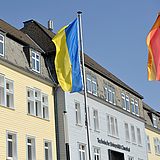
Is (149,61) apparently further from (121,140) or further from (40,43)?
(121,140)

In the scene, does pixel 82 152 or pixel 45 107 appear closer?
pixel 45 107

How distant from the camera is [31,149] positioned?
31766 mm

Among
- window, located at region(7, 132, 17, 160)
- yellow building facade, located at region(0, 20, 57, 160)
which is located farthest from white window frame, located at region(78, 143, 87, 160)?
window, located at region(7, 132, 17, 160)

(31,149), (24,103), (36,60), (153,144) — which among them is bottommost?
(31,149)

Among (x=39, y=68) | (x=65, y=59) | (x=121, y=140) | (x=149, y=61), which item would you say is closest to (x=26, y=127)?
(x=39, y=68)

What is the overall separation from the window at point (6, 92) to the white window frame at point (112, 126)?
14.5m

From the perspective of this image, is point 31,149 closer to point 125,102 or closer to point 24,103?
point 24,103

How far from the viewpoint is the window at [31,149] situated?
31.5 m

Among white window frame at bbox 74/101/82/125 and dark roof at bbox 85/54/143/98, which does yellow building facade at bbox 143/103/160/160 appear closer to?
dark roof at bbox 85/54/143/98

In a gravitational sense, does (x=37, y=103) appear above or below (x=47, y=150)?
above

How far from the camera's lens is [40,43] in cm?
3947

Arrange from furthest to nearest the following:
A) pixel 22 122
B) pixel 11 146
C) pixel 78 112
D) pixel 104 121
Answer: pixel 104 121
pixel 78 112
pixel 22 122
pixel 11 146

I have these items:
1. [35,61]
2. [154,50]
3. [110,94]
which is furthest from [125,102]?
[154,50]

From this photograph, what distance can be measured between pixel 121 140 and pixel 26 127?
1606cm
